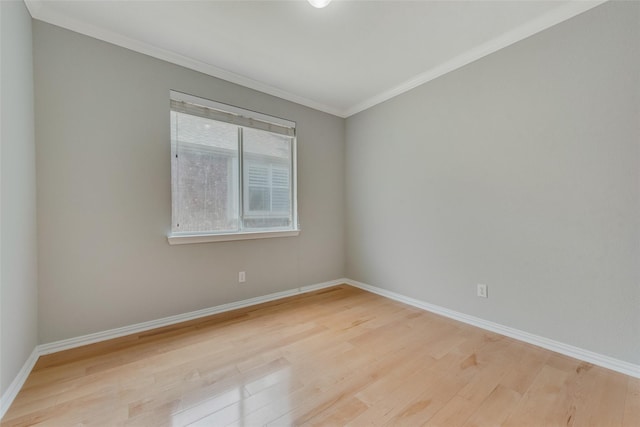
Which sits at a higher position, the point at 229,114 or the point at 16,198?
the point at 229,114

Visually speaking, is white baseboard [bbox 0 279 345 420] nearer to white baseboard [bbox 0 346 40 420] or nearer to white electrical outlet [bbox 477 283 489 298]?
white baseboard [bbox 0 346 40 420]

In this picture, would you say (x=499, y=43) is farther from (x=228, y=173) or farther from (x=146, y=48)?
(x=146, y=48)

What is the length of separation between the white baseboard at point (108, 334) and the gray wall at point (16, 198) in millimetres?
58

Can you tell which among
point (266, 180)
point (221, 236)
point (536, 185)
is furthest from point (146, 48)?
point (536, 185)

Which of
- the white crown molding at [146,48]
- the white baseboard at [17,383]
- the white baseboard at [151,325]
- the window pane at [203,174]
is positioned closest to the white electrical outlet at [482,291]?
the white baseboard at [151,325]

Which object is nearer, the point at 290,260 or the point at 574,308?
the point at 574,308

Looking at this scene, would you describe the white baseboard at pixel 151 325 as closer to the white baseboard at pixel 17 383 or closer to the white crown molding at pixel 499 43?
the white baseboard at pixel 17 383

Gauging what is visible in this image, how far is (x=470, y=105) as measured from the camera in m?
2.39

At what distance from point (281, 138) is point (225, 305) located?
2042 millimetres

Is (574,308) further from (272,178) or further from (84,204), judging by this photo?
(84,204)

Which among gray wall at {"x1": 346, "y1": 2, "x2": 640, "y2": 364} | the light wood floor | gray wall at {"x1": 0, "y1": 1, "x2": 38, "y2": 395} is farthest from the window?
gray wall at {"x1": 346, "y1": 2, "x2": 640, "y2": 364}

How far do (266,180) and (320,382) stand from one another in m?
2.17

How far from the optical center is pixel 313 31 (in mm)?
2070

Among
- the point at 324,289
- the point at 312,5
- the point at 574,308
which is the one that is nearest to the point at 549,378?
the point at 574,308
